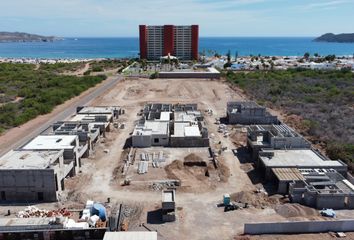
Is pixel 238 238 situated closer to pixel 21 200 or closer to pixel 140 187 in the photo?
pixel 140 187

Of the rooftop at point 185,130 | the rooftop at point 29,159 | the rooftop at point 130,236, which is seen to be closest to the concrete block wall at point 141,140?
the rooftop at point 185,130

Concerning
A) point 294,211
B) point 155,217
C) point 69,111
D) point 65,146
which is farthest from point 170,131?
point 69,111

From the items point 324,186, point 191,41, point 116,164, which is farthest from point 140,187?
point 191,41

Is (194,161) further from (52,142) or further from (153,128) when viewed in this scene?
(52,142)

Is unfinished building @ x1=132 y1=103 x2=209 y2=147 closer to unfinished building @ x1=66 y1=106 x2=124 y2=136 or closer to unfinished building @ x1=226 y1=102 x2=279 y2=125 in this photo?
unfinished building @ x1=66 y1=106 x2=124 y2=136

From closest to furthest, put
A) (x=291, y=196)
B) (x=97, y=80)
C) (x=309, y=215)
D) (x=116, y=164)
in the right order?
1. (x=309, y=215)
2. (x=291, y=196)
3. (x=116, y=164)
4. (x=97, y=80)

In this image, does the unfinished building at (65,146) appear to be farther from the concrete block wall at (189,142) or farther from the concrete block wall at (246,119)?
the concrete block wall at (246,119)

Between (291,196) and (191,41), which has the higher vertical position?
(191,41)
